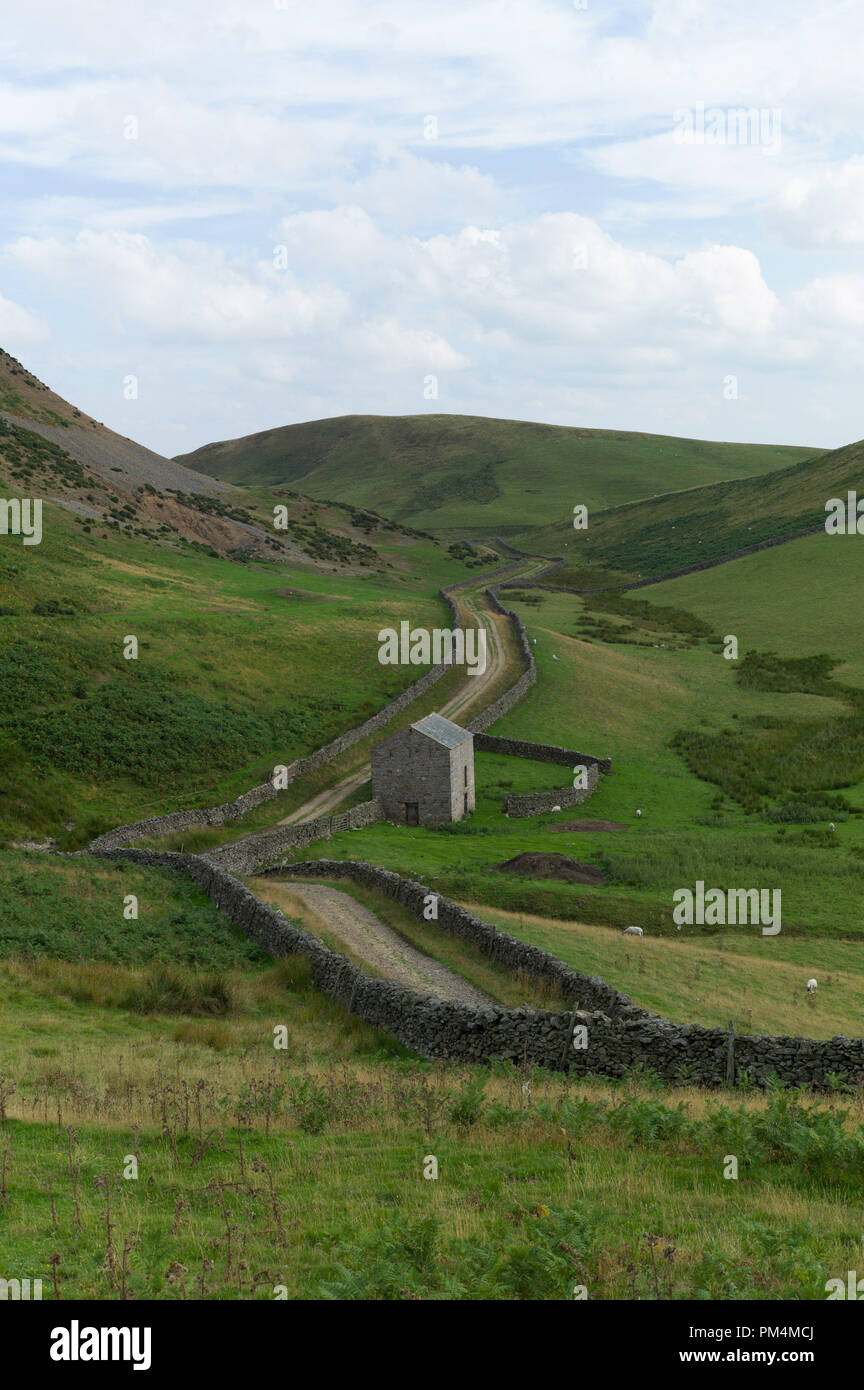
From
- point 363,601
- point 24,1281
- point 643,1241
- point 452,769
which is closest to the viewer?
point 24,1281

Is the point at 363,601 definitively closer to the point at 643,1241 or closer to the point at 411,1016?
the point at 411,1016

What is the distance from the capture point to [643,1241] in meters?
9.48

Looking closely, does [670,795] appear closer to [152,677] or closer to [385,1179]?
[152,677]

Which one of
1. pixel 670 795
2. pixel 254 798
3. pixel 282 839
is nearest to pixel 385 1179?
pixel 282 839

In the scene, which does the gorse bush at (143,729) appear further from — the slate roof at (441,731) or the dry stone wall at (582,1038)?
the dry stone wall at (582,1038)

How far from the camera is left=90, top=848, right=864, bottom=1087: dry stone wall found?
1691 centimetres

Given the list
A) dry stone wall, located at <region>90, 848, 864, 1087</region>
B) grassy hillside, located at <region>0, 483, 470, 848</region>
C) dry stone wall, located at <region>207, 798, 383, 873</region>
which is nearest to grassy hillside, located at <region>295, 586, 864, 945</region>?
dry stone wall, located at <region>207, 798, 383, 873</region>

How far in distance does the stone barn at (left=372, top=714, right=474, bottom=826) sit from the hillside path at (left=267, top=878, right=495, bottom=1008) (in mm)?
14369

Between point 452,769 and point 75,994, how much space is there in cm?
2862

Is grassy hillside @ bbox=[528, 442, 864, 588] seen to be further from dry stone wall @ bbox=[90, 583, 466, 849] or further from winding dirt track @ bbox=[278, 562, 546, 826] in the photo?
dry stone wall @ bbox=[90, 583, 466, 849]

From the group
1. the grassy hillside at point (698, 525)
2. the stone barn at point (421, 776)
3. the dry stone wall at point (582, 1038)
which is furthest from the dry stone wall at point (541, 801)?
the grassy hillside at point (698, 525)
